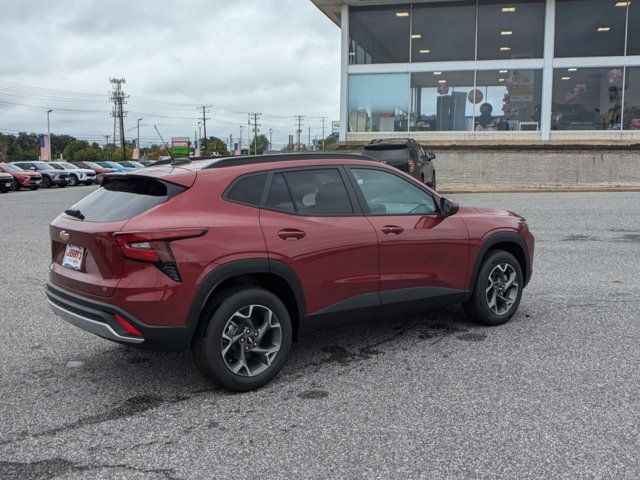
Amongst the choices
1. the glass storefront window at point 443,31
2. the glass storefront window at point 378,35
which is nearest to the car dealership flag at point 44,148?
the glass storefront window at point 378,35

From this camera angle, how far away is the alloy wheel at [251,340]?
13.0ft

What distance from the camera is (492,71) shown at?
26406mm

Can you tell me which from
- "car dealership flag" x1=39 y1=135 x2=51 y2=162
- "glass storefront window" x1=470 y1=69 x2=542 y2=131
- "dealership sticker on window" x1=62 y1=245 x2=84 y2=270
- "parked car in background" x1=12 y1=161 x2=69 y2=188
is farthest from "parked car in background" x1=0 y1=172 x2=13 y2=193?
"dealership sticker on window" x1=62 y1=245 x2=84 y2=270

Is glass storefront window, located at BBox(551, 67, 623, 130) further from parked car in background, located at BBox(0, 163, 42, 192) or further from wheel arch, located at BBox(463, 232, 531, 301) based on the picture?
parked car in background, located at BBox(0, 163, 42, 192)

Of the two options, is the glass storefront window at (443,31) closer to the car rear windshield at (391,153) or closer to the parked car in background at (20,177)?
the car rear windshield at (391,153)

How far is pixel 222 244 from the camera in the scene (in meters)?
3.85

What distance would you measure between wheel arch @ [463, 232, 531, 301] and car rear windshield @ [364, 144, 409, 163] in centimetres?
1107

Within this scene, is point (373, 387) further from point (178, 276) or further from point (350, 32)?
point (350, 32)

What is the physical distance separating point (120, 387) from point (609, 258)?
7.29 metres

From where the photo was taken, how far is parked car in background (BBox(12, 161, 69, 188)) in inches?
1396

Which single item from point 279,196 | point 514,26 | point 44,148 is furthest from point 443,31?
point 44,148

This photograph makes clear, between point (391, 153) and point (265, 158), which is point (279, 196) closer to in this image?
point (265, 158)

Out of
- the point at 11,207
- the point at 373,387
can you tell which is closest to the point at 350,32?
the point at 11,207

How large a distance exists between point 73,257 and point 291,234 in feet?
4.90
